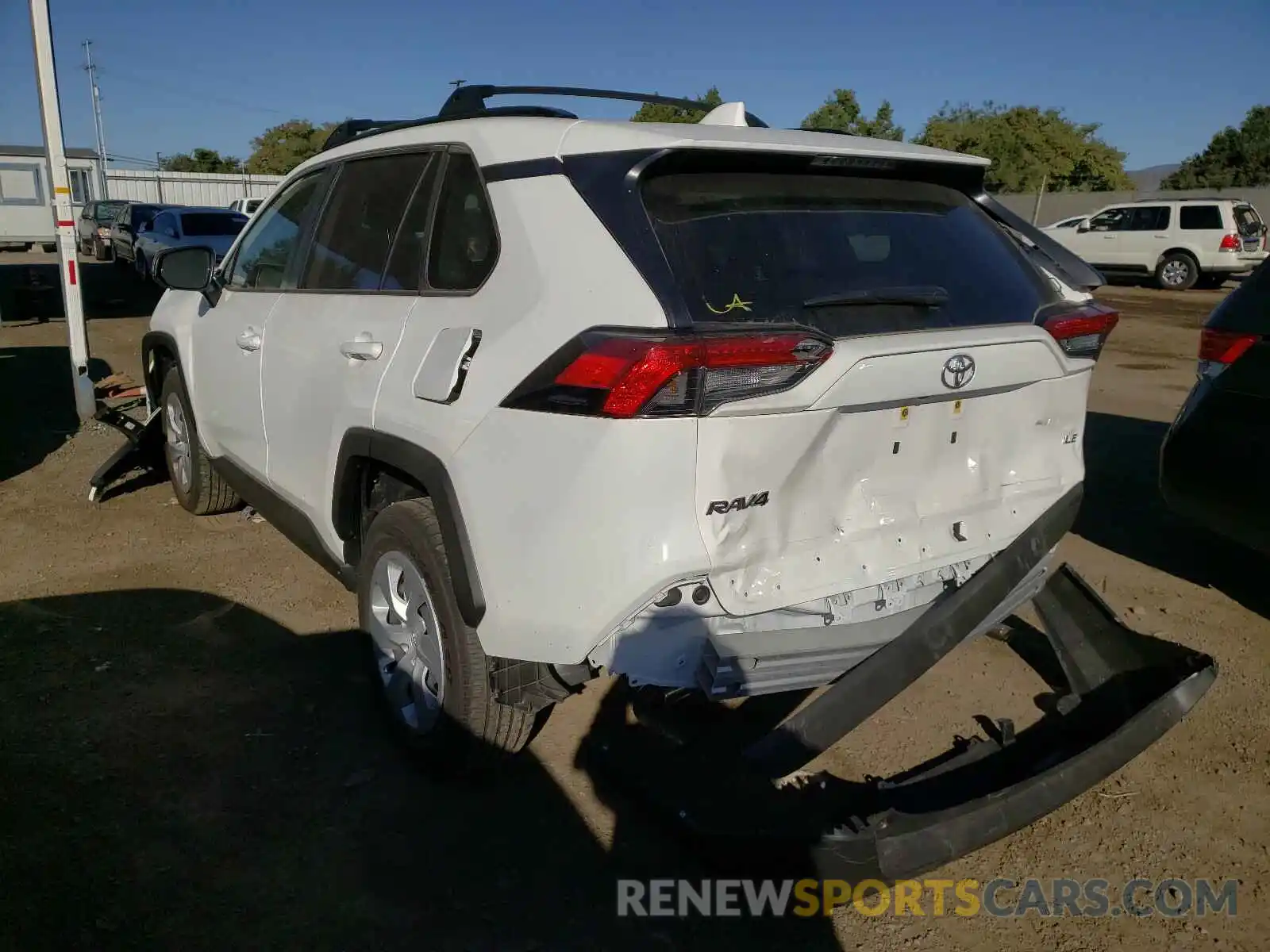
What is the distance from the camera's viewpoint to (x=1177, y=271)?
21344mm

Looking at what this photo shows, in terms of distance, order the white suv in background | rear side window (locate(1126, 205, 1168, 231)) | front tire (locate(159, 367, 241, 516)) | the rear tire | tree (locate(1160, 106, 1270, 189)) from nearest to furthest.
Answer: front tire (locate(159, 367, 241, 516)), the white suv in background, the rear tire, rear side window (locate(1126, 205, 1168, 231)), tree (locate(1160, 106, 1270, 189))

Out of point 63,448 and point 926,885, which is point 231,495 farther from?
point 926,885

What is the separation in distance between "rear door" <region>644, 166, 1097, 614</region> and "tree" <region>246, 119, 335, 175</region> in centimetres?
5951

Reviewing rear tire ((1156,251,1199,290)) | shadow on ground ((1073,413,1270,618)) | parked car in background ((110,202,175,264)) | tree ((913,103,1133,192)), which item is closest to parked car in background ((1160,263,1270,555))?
shadow on ground ((1073,413,1270,618))

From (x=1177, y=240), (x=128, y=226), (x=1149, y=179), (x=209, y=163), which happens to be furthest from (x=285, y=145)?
(x=1149, y=179)

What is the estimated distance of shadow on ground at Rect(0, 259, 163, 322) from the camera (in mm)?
14492

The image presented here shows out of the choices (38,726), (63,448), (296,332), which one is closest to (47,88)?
(63,448)

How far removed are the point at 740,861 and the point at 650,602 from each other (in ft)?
2.47

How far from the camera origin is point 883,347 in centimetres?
234

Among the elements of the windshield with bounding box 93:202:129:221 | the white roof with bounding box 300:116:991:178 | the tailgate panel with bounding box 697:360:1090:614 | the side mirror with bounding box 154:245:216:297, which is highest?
the white roof with bounding box 300:116:991:178

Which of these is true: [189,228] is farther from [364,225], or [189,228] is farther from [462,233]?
[462,233]

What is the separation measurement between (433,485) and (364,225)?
126 centimetres

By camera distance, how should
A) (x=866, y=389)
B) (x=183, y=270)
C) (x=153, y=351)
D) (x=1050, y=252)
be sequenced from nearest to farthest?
(x=866, y=389)
(x=1050, y=252)
(x=183, y=270)
(x=153, y=351)

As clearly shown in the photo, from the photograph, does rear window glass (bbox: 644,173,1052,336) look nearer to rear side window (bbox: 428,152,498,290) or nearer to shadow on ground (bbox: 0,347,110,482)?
rear side window (bbox: 428,152,498,290)
